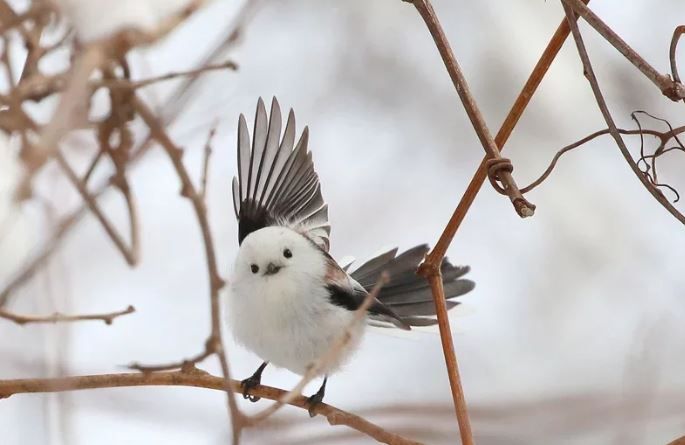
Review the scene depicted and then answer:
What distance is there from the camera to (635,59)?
74 centimetres

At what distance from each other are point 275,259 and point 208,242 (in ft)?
2.12

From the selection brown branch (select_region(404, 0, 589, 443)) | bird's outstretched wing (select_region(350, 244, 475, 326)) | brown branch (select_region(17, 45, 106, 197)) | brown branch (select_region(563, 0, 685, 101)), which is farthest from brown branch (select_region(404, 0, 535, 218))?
bird's outstretched wing (select_region(350, 244, 475, 326))

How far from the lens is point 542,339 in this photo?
1854mm

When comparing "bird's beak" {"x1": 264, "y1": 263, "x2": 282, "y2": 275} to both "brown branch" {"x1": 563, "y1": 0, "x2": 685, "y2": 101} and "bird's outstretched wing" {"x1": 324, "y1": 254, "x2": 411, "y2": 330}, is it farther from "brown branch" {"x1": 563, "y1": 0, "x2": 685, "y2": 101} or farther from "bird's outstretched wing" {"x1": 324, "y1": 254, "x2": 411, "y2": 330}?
"brown branch" {"x1": 563, "y1": 0, "x2": 685, "y2": 101}

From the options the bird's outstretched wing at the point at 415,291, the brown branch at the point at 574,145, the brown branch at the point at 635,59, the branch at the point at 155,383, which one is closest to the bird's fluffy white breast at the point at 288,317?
the bird's outstretched wing at the point at 415,291

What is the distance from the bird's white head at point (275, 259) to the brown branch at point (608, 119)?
0.49 m

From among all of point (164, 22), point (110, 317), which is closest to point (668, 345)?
point (110, 317)

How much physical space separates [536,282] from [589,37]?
54 centimetres

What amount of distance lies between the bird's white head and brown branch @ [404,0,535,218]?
1.33 feet

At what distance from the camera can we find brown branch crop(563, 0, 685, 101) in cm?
74

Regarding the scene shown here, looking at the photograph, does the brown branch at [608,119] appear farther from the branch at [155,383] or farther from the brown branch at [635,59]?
the branch at [155,383]

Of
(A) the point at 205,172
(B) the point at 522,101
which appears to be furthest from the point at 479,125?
(A) the point at 205,172

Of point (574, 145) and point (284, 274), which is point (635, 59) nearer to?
point (574, 145)

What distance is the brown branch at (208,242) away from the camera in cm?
49
